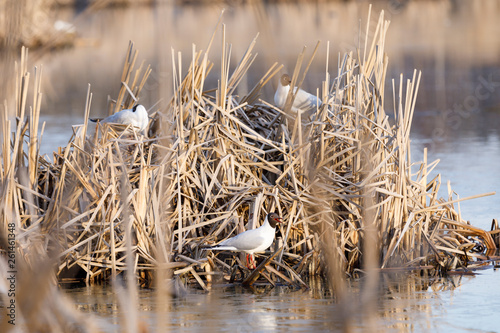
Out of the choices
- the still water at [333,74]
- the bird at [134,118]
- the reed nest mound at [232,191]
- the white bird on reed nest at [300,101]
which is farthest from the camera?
the white bird on reed nest at [300,101]

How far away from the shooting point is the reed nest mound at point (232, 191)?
492 centimetres

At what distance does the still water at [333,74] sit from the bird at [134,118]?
263 millimetres

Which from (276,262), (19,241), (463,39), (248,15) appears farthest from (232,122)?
(248,15)

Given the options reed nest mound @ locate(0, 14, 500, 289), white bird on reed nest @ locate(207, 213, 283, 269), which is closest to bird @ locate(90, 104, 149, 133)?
reed nest mound @ locate(0, 14, 500, 289)

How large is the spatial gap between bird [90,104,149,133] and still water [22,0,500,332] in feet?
0.86

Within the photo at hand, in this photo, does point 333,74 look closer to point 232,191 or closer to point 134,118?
point 134,118

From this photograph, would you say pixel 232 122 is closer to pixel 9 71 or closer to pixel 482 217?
pixel 482 217

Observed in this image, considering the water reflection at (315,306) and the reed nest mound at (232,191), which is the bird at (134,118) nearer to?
the reed nest mound at (232,191)

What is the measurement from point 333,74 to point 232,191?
12142 mm

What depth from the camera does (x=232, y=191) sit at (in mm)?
5281

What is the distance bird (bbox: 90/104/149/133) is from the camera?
5.47 meters

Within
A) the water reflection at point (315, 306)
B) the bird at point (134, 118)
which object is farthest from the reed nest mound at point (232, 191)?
the water reflection at point (315, 306)

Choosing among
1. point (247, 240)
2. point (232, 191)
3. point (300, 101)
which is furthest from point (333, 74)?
point (247, 240)

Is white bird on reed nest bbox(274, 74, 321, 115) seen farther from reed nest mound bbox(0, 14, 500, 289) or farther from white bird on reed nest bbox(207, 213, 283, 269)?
white bird on reed nest bbox(207, 213, 283, 269)
